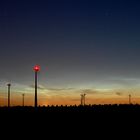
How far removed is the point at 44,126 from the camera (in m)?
32.3

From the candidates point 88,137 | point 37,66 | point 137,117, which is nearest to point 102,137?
point 88,137

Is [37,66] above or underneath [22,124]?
above

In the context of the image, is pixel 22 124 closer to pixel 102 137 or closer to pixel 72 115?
pixel 72 115

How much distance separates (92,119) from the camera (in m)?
35.1

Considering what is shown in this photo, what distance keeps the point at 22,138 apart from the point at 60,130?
14.6ft

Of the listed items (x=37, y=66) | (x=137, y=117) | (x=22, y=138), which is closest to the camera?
(x=22, y=138)

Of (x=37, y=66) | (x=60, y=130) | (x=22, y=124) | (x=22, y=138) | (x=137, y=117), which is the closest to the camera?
(x=22, y=138)

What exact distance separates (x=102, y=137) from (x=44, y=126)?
23.1ft

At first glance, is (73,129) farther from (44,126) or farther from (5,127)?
(5,127)

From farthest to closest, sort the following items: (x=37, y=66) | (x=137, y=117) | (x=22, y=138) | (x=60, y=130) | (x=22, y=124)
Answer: (x=37, y=66) < (x=137, y=117) < (x=22, y=124) < (x=60, y=130) < (x=22, y=138)

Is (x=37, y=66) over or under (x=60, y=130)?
over

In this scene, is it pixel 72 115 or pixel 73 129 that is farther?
pixel 72 115

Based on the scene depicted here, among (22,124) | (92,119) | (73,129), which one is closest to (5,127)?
(22,124)

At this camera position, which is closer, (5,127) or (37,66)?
(5,127)
